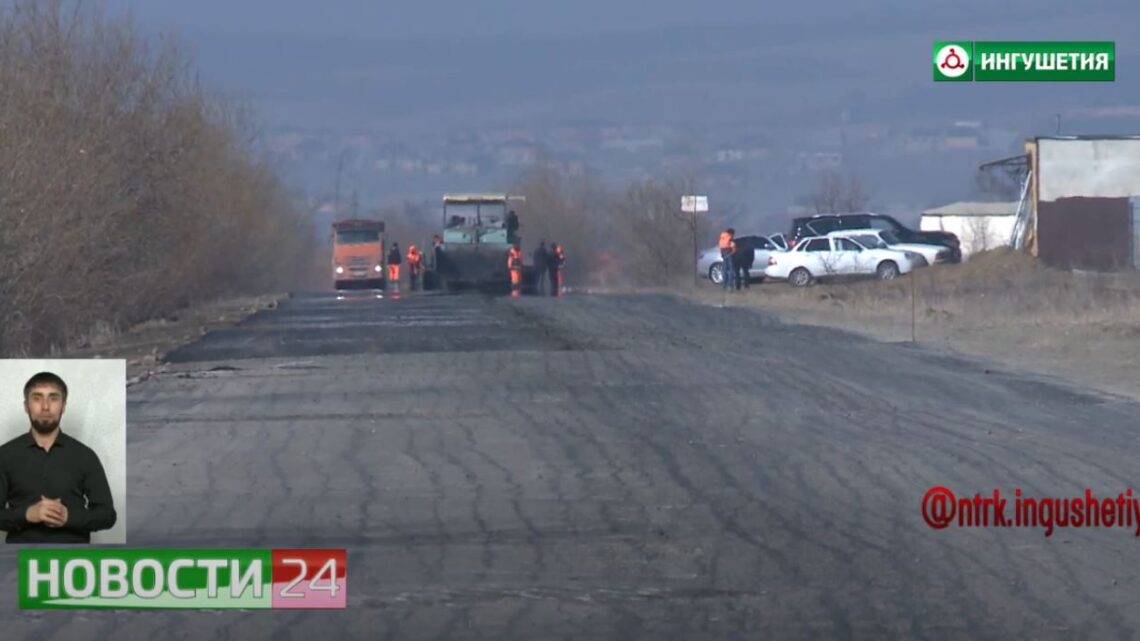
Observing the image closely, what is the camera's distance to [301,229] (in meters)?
102

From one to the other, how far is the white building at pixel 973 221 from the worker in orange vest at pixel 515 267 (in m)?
23.0

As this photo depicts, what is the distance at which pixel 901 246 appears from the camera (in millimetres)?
53625

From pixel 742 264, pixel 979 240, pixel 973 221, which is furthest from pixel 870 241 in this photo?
pixel 973 221

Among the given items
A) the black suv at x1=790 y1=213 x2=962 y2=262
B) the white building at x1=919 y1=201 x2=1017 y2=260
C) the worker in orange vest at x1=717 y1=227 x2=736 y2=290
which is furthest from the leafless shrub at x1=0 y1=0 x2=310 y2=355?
the white building at x1=919 y1=201 x2=1017 y2=260

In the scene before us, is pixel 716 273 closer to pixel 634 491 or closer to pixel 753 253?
pixel 753 253

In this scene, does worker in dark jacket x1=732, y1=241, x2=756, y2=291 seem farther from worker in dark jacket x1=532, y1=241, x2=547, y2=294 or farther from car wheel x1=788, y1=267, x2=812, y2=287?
worker in dark jacket x1=532, y1=241, x2=547, y2=294

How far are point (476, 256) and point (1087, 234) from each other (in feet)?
59.0

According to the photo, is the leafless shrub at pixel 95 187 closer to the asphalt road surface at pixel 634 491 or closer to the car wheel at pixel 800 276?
the asphalt road surface at pixel 634 491

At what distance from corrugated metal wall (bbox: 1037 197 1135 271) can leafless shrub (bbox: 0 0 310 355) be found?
23674 millimetres

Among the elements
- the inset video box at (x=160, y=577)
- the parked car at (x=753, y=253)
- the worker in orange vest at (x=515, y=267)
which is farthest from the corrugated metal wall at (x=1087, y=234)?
the inset video box at (x=160, y=577)

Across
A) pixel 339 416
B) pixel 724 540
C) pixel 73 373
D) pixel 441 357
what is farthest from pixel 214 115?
pixel 73 373

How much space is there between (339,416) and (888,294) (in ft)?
85.0

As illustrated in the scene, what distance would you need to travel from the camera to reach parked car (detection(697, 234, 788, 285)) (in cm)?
5316

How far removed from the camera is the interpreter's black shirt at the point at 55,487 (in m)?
5.45
